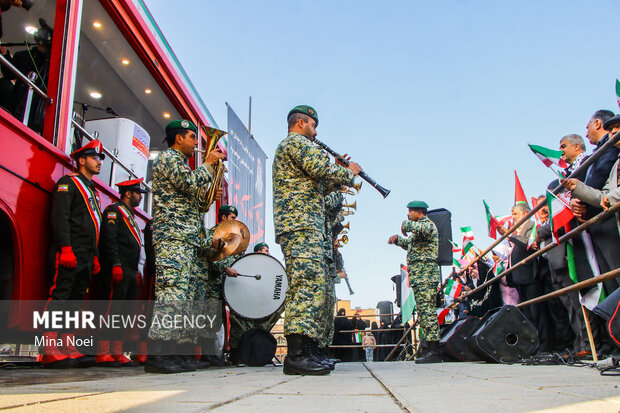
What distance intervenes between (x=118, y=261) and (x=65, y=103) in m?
1.46

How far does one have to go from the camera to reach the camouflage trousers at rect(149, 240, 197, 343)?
325 centimetres

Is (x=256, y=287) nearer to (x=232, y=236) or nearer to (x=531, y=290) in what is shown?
(x=232, y=236)

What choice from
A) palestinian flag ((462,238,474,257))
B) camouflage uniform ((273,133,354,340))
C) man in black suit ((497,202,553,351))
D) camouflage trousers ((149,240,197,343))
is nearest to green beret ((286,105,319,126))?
camouflage uniform ((273,133,354,340))

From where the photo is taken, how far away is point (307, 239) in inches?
121

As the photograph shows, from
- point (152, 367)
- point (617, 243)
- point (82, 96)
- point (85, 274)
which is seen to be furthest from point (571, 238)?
point (82, 96)

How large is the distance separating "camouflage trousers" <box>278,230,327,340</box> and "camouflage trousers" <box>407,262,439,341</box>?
251 centimetres

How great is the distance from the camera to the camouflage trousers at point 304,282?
2.92 m

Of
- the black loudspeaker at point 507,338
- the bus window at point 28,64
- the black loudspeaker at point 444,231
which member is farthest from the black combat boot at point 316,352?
the black loudspeaker at point 444,231

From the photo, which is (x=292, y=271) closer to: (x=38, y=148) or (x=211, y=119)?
(x=38, y=148)

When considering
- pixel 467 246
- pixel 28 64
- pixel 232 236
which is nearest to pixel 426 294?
pixel 232 236

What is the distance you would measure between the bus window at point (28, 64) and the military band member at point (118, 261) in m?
1.01

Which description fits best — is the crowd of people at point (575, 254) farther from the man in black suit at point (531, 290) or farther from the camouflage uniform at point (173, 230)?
the camouflage uniform at point (173, 230)

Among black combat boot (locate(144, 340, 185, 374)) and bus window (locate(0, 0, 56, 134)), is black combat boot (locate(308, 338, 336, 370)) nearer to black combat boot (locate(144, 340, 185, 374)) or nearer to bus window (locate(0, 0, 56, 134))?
black combat boot (locate(144, 340, 185, 374))

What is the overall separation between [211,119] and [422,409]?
24.8 feet
